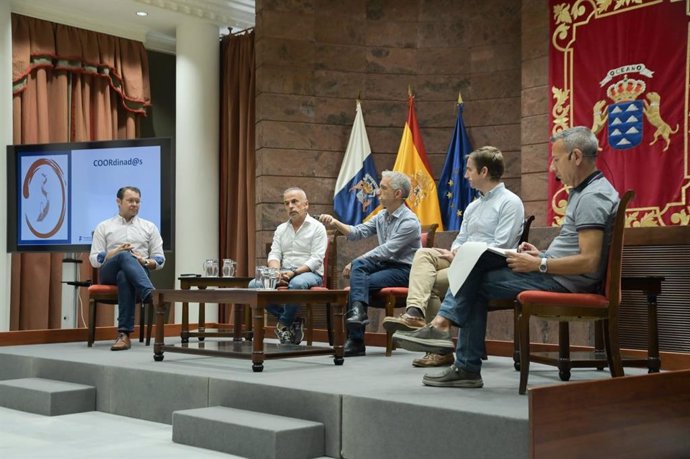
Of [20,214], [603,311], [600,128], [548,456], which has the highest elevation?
[600,128]

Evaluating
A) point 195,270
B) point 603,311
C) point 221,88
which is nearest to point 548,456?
point 603,311

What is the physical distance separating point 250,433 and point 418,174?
4211 millimetres

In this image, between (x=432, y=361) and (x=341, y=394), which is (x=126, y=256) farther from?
(x=341, y=394)

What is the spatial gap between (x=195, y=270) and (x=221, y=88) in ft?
5.71

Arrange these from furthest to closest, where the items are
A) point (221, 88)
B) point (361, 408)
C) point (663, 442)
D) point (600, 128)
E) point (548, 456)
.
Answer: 1. point (221, 88)
2. point (600, 128)
3. point (361, 408)
4. point (663, 442)
5. point (548, 456)

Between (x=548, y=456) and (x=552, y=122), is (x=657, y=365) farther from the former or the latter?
(x=552, y=122)

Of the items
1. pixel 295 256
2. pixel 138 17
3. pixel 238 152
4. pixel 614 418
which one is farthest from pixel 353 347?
pixel 138 17

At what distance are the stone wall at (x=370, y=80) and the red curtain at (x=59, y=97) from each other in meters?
1.46

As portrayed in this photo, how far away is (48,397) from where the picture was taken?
12.3 ft

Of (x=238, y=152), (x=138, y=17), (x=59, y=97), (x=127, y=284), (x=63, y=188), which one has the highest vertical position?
(x=138, y=17)

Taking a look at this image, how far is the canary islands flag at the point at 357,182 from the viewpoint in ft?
22.4

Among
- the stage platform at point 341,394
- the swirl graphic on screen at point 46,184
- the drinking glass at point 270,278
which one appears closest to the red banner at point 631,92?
the stage platform at point 341,394

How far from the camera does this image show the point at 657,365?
128 inches

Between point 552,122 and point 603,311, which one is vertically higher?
point 552,122
